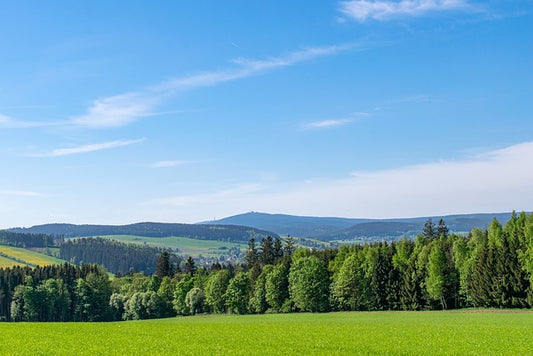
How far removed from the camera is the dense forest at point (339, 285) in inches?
3782

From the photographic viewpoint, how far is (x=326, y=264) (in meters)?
126

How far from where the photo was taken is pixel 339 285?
112m

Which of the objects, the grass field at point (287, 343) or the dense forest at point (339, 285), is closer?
the grass field at point (287, 343)

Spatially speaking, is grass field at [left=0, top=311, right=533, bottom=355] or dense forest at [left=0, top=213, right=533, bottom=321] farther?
dense forest at [left=0, top=213, right=533, bottom=321]

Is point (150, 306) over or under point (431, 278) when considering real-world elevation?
under

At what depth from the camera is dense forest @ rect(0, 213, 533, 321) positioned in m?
96.1

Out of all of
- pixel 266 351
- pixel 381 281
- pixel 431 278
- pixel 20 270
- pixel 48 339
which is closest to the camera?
pixel 266 351

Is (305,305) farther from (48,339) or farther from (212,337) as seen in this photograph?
(48,339)

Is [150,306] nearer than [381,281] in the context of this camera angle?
No

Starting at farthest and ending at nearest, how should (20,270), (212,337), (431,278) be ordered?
(20,270) < (431,278) < (212,337)

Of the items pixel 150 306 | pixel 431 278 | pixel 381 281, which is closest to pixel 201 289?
pixel 150 306

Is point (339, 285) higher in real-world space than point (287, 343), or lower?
lower

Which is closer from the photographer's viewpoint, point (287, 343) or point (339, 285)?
point (287, 343)

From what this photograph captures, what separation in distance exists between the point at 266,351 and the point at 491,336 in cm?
2248
